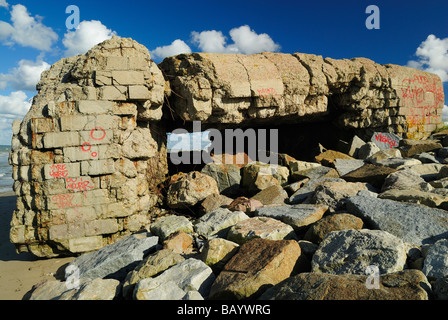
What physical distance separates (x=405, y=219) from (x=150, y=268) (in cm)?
262

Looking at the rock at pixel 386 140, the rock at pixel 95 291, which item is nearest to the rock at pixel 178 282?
the rock at pixel 95 291

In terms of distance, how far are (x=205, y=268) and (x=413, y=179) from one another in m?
3.42

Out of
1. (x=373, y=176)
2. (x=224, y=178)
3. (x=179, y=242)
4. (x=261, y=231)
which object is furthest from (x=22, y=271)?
(x=373, y=176)

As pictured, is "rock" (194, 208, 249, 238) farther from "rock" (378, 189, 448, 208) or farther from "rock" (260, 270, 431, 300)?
"rock" (378, 189, 448, 208)

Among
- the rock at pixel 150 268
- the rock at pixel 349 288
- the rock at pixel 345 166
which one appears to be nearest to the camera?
the rock at pixel 349 288

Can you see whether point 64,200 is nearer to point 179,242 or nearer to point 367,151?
point 179,242

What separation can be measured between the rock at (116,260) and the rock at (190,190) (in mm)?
1399

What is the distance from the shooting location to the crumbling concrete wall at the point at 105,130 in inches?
158

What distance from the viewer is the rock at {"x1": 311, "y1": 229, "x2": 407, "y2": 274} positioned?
7.04 feet

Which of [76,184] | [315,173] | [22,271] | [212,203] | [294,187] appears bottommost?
[22,271]

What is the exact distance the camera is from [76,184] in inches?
160

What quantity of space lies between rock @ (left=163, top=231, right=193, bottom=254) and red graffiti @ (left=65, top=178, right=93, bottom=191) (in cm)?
160

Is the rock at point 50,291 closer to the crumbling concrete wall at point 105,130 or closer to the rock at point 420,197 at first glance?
the crumbling concrete wall at point 105,130
